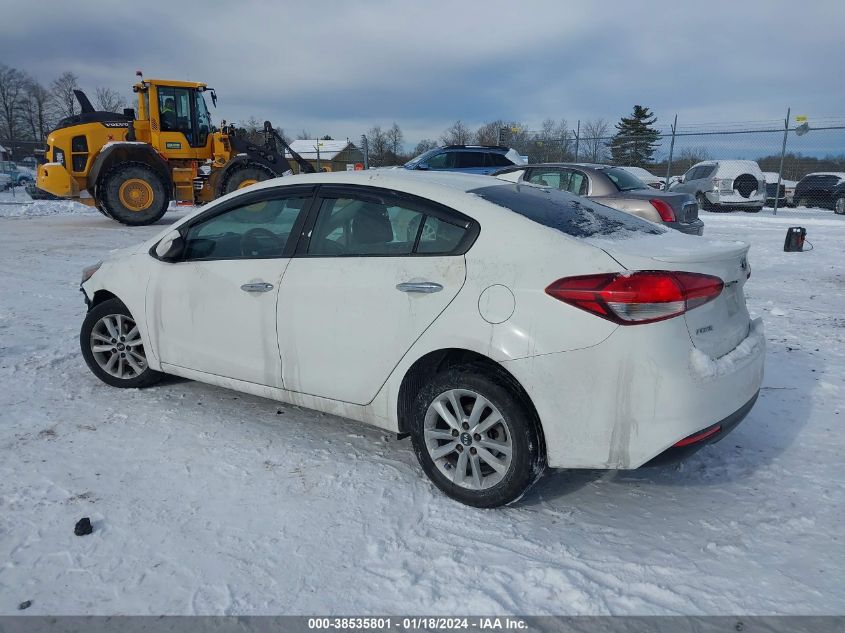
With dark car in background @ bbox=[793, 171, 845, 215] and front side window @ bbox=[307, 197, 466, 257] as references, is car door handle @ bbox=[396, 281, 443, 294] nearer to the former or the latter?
front side window @ bbox=[307, 197, 466, 257]

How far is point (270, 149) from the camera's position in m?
15.2

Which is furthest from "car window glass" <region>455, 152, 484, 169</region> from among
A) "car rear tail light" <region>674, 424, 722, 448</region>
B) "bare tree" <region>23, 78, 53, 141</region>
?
"bare tree" <region>23, 78, 53, 141</region>

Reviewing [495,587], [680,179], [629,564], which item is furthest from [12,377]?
[680,179]

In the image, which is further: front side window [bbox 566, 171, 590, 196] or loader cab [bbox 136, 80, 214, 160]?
loader cab [bbox 136, 80, 214, 160]

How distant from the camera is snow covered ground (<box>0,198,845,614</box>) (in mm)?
2328

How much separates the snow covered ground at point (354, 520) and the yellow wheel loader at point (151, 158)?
35.8ft

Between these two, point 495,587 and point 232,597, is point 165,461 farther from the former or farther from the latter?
point 495,587

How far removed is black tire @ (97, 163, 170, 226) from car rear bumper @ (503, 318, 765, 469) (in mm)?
13727

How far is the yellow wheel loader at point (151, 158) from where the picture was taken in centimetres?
1395

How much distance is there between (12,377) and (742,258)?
15.7 ft

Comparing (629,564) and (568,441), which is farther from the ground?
(568,441)

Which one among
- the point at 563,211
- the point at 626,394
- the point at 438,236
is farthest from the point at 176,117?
the point at 626,394

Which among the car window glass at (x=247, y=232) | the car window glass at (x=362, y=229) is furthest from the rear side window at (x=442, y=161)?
the car window glass at (x=362, y=229)

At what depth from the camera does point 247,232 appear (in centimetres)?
375
